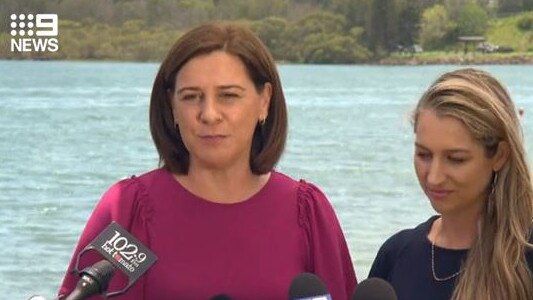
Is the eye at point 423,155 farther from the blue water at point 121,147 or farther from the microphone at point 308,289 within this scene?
the blue water at point 121,147

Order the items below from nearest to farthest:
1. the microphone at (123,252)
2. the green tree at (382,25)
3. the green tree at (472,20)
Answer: the microphone at (123,252) < the green tree at (472,20) < the green tree at (382,25)

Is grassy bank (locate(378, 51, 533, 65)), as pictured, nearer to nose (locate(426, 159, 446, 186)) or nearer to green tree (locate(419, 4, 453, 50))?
green tree (locate(419, 4, 453, 50))

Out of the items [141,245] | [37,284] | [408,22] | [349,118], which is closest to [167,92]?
[141,245]

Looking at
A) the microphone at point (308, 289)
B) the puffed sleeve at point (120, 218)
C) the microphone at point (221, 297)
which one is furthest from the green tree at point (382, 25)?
the microphone at point (308, 289)

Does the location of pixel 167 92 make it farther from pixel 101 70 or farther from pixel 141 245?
pixel 101 70

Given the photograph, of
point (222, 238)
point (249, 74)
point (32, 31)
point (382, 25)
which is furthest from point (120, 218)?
point (382, 25)

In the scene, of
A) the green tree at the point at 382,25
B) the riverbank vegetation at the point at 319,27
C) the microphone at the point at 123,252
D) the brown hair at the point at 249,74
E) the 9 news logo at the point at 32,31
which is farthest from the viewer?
the green tree at the point at 382,25

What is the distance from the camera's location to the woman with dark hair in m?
1.80

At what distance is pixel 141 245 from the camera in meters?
1.65

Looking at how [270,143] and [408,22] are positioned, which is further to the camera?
[408,22]

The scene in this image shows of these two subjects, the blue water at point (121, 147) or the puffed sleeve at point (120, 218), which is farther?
the blue water at point (121, 147)

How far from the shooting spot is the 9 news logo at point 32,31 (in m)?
7.55

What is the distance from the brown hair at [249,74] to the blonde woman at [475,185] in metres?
0.25

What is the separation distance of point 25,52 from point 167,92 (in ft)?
22.1
